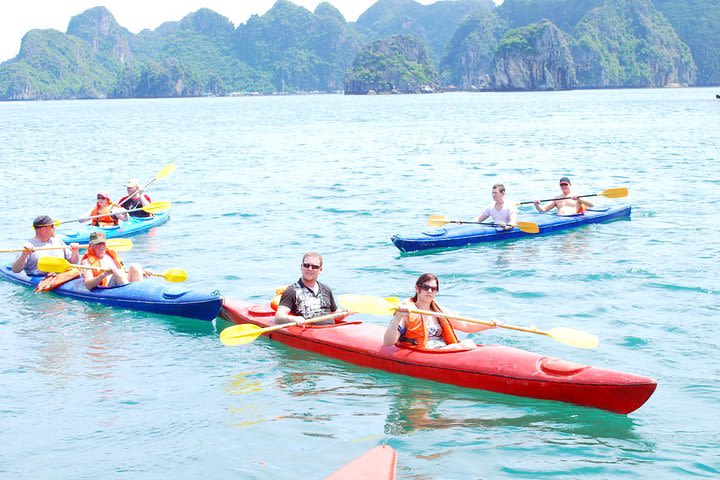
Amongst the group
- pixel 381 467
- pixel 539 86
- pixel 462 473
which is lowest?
pixel 462 473

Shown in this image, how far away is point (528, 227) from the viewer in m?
13.8

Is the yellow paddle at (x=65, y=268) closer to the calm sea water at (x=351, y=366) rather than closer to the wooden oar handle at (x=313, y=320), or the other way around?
the calm sea water at (x=351, y=366)

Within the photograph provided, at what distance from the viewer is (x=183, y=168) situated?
3036 cm

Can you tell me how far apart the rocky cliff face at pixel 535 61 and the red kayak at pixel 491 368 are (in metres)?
154

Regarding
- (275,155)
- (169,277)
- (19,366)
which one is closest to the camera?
(19,366)

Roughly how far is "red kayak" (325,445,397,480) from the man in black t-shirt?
3092 mm

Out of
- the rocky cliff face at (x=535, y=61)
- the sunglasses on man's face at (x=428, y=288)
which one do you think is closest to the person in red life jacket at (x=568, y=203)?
the sunglasses on man's face at (x=428, y=288)

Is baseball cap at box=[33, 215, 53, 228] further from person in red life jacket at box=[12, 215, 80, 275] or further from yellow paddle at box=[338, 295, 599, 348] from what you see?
yellow paddle at box=[338, 295, 599, 348]

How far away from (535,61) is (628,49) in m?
28.4

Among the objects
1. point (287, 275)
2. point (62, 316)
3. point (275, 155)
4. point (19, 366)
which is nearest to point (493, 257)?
point (287, 275)

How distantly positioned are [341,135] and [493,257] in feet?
117

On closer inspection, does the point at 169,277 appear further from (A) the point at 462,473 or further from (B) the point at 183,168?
(B) the point at 183,168

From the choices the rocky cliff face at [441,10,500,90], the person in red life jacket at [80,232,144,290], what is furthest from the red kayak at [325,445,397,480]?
the rocky cliff face at [441,10,500,90]

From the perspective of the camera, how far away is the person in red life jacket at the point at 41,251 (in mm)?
11062
